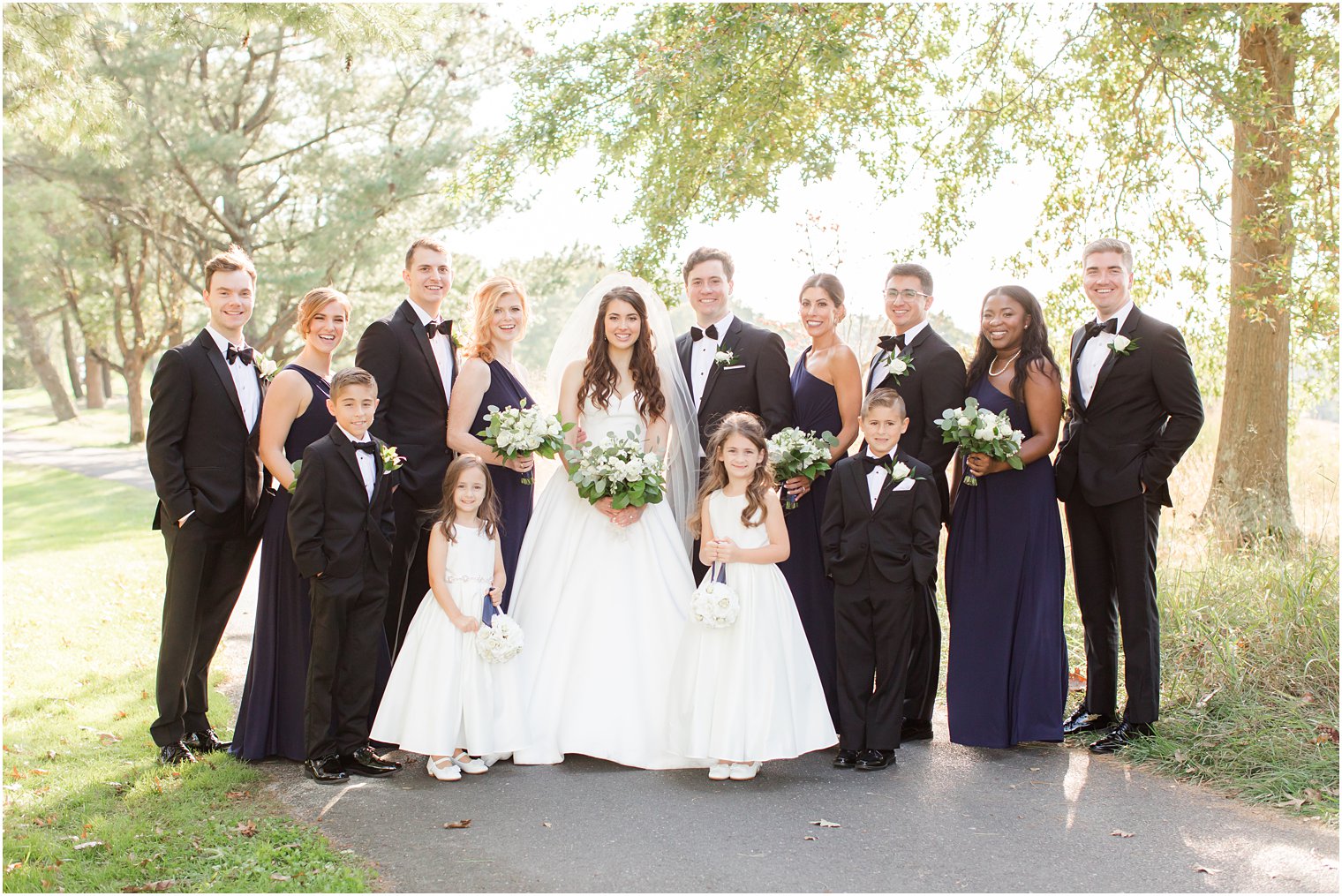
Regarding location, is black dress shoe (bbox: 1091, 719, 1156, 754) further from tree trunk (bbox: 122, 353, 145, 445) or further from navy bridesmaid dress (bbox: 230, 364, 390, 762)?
tree trunk (bbox: 122, 353, 145, 445)

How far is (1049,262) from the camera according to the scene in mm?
10945

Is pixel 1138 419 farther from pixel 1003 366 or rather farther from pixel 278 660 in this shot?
pixel 278 660

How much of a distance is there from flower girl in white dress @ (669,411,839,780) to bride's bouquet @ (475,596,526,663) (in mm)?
851

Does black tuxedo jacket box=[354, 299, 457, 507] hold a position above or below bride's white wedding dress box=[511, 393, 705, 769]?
above

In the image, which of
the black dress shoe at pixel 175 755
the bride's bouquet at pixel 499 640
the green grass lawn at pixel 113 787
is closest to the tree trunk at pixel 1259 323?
the bride's bouquet at pixel 499 640

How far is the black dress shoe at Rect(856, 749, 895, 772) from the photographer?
18.2 ft

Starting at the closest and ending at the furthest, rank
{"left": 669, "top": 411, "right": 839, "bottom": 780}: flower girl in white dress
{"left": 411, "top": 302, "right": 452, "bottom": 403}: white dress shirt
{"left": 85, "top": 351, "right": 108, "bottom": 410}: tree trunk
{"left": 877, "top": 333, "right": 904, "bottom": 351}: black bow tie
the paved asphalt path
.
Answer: the paved asphalt path
{"left": 669, "top": 411, "right": 839, "bottom": 780}: flower girl in white dress
{"left": 877, "top": 333, "right": 904, "bottom": 351}: black bow tie
{"left": 411, "top": 302, "right": 452, "bottom": 403}: white dress shirt
{"left": 85, "top": 351, "right": 108, "bottom": 410}: tree trunk

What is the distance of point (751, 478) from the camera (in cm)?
570

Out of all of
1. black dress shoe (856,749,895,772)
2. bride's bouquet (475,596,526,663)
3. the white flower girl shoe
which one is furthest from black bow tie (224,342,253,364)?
black dress shoe (856,749,895,772)

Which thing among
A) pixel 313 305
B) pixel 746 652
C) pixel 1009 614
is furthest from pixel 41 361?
pixel 1009 614

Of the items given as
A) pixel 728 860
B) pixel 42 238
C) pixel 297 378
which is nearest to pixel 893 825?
pixel 728 860

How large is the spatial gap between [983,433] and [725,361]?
156cm

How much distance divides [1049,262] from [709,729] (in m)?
7.45

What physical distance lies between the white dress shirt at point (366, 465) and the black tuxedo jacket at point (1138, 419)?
12.6 feet
